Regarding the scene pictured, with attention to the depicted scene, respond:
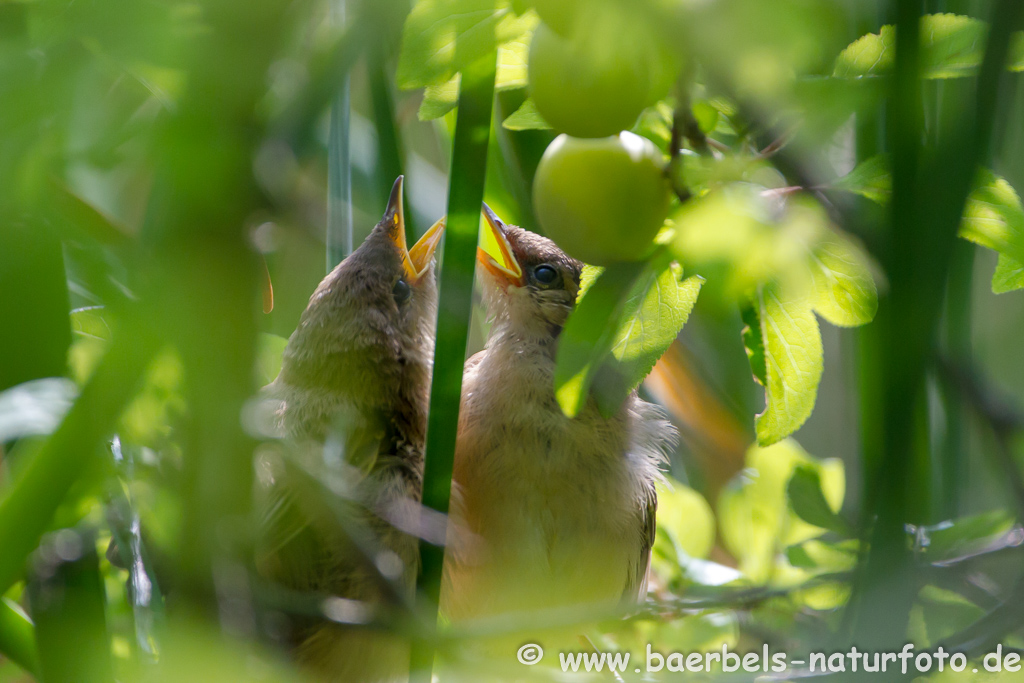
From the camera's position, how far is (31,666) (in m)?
0.60

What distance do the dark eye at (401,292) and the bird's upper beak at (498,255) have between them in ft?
0.39

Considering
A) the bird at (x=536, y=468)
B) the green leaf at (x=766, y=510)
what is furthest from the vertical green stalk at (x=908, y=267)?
the green leaf at (x=766, y=510)

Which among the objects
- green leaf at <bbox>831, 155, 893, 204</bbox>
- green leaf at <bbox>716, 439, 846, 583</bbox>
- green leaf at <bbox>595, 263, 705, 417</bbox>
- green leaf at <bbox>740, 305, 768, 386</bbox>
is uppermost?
green leaf at <bbox>831, 155, 893, 204</bbox>

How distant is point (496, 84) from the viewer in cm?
50

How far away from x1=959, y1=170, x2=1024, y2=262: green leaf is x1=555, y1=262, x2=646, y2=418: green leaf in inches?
8.3

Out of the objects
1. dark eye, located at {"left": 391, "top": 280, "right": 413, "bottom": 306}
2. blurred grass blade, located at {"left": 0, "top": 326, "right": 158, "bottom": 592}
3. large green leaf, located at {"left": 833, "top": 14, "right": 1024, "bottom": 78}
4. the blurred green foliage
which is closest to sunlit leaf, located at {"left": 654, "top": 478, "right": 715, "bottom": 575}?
dark eye, located at {"left": 391, "top": 280, "right": 413, "bottom": 306}

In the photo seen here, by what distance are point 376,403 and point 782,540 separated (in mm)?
613

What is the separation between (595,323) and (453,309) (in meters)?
0.12

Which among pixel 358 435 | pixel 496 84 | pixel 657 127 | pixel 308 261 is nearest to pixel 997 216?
pixel 657 127

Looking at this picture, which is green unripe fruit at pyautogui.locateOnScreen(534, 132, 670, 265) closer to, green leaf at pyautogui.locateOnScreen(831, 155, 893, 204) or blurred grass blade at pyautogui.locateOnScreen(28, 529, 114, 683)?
green leaf at pyautogui.locateOnScreen(831, 155, 893, 204)

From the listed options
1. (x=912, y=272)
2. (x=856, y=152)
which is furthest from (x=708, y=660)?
(x=912, y=272)

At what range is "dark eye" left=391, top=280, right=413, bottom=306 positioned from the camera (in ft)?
3.85

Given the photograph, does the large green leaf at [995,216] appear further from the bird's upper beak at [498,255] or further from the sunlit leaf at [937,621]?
the bird's upper beak at [498,255]

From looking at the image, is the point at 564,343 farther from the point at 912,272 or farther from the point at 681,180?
the point at 912,272
